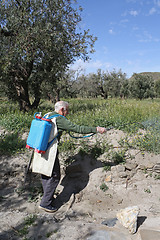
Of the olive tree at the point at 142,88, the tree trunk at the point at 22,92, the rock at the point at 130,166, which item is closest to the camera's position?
the rock at the point at 130,166

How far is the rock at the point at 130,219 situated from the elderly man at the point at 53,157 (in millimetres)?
1527

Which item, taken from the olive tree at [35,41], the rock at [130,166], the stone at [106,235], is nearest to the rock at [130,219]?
the stone at [106,235]

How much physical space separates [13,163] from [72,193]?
1.99 metres

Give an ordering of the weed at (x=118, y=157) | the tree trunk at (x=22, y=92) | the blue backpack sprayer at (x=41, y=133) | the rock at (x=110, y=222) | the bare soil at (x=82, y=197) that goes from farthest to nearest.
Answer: the tree trunk at (x=22, y=92) → the weed at (x=118, y=157) → the blue backpack sprayer at (x=41, y=133) → the rock at (x=110, y=222) → the bare soil at (x=82, y=197)

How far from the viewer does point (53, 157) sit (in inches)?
149

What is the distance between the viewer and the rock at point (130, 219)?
3.00 m

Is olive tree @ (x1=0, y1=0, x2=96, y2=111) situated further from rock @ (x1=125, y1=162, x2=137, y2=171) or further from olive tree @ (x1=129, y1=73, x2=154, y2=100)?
olive tree @ (x1=129, y1=73, x2=154, y2=100)

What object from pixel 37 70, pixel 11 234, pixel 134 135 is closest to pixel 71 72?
pixel 37 70

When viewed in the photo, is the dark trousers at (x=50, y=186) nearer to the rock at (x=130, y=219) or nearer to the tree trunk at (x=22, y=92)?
the rock at (x=130, y=219)

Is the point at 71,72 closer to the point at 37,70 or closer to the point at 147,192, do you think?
the point at 37,70

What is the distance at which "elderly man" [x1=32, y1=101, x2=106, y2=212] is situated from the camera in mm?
3727

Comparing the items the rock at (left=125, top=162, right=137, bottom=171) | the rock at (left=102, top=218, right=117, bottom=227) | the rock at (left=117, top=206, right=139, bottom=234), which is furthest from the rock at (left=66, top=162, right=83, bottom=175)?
the rock at (left=117, top=206, right=139, bottom=234)

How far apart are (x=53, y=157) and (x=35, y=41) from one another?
682 centimetres

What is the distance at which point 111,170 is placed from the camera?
4957 mm
